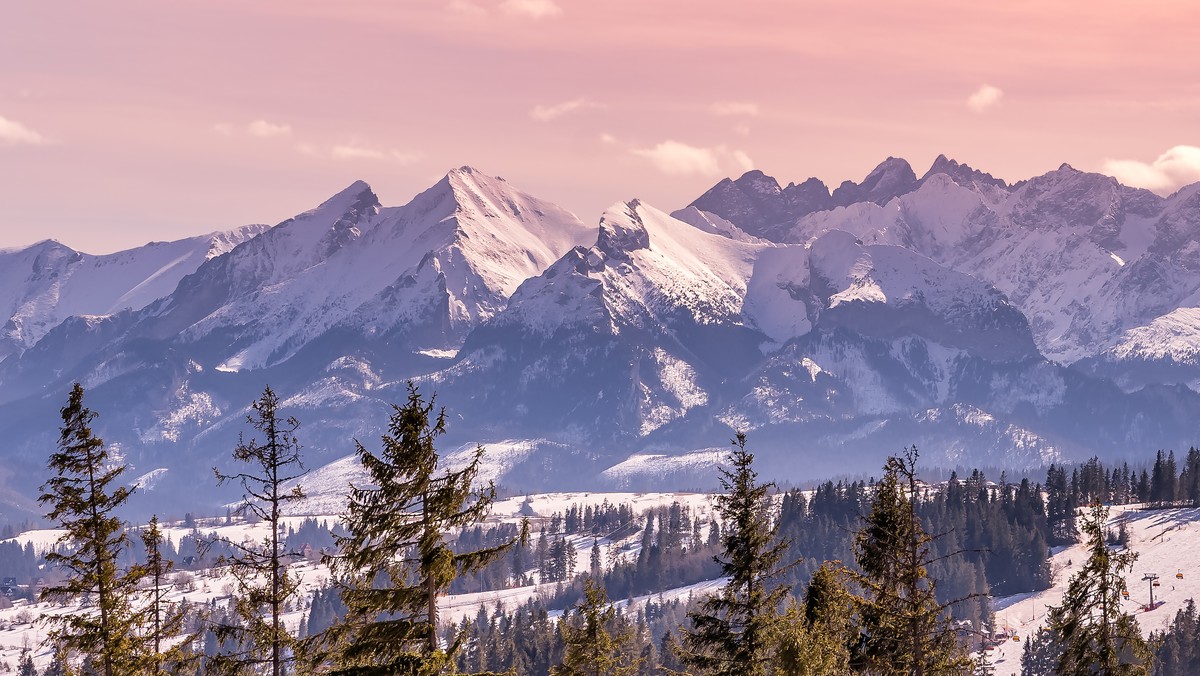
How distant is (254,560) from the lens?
49219 mm

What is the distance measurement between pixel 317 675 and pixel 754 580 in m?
19.0

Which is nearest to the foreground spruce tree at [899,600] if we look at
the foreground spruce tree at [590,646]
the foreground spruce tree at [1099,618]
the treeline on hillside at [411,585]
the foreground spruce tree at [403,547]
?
the treeline on hillside at [411,585]

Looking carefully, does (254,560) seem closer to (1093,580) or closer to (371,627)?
(371,627)

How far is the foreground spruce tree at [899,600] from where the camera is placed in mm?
57125

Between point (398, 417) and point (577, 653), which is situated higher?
point (398, 417)

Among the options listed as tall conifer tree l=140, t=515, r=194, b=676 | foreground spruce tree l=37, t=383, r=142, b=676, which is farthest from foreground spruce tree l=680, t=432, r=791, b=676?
foreground spruce tree l=37, t=383, r=142, b=676

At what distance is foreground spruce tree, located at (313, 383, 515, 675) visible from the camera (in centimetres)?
4250

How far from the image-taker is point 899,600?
58.1 meters

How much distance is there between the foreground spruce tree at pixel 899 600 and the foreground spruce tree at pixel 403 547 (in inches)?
727

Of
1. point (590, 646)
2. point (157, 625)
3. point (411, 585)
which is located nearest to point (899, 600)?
point (590, 646)

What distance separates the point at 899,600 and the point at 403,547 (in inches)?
840

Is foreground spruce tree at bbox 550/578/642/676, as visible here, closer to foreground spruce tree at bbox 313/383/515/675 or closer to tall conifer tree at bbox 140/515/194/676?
tall conifer tree at bbox 140/515/194/676

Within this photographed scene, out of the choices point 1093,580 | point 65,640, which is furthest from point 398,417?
point 1093,580

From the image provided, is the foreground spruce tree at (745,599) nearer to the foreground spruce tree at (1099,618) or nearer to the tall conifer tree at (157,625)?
the foreground spruce tree at (1099,618)
